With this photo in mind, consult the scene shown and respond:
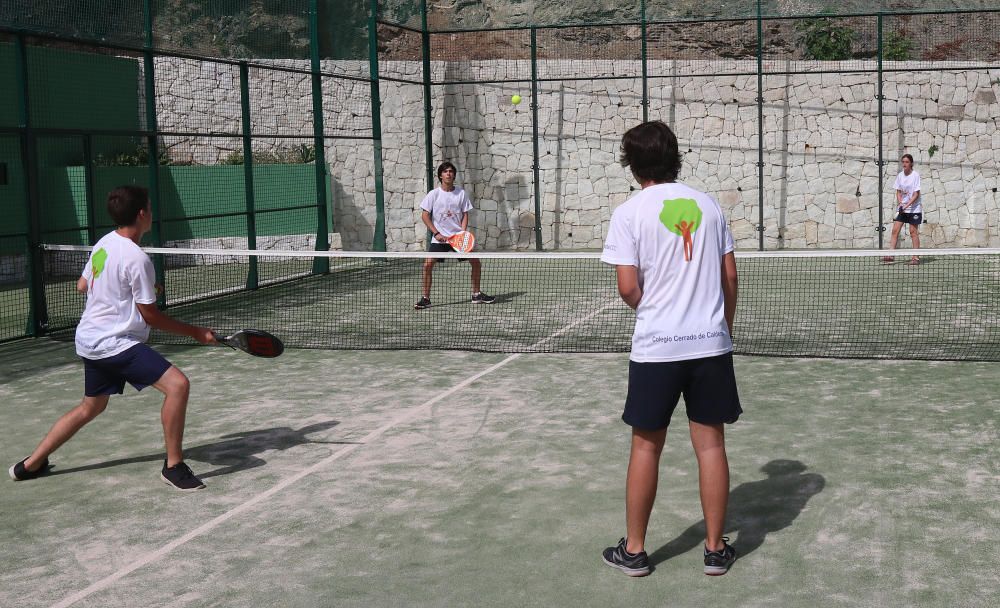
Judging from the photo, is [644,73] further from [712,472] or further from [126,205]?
[712,472]

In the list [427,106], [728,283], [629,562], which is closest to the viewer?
[728,283]

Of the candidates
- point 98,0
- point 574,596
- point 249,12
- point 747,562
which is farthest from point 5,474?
point 249,12

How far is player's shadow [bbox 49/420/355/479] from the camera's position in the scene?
603 cm

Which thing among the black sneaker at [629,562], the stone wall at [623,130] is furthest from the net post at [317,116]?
the black sneaker at [629,562]

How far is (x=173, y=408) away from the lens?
553cm

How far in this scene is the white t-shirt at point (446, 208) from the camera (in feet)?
40.9

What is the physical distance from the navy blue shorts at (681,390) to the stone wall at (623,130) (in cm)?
1477

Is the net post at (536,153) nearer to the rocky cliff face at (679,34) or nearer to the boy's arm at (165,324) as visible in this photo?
the rocky cliff face at (679,34)

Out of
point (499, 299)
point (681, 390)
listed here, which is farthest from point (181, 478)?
point (499, 299)

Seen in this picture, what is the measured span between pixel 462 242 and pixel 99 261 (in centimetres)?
681

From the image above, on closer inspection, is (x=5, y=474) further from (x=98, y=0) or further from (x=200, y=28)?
(x=200, y=28)

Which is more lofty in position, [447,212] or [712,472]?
[447,212]

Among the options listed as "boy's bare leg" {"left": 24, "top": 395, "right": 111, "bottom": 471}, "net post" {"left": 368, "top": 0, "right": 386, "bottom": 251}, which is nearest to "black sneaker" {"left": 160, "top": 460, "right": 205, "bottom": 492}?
"boy's bare leg" {"left": 24, "top": 395, "right": 111, "bottom": 471}

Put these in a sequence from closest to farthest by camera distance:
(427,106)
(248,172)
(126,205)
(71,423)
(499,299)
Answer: (126,205)
(71,423)
(499,299)
(248,172)
(427,106)
